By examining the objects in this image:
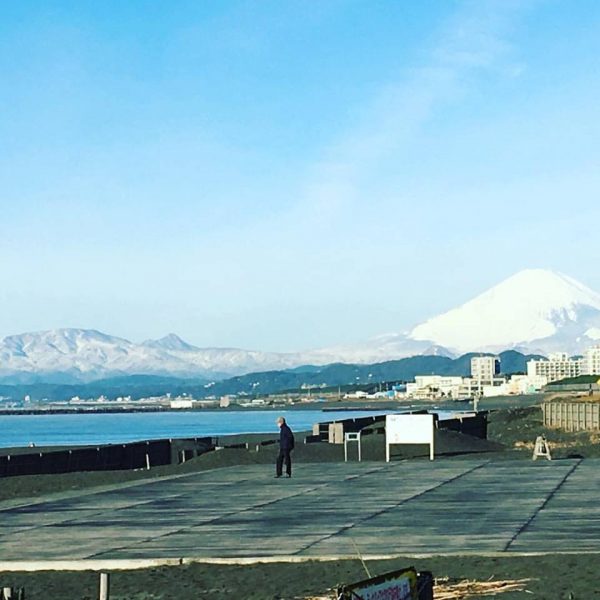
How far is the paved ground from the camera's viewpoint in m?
17.7

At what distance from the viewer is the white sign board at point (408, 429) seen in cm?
3806

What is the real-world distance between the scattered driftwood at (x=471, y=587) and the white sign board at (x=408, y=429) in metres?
23.9

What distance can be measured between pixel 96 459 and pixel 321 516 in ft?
105

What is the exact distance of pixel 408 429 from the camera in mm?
38469

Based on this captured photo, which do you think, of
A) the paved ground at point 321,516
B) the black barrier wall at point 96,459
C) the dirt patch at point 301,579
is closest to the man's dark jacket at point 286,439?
the paved ground at point 321,516

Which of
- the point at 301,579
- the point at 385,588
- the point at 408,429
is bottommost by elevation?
the point at 301,579

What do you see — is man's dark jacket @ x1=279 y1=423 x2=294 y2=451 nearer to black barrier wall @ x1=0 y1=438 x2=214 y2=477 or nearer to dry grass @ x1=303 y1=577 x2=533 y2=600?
black barrier wall @ x1=0 y1=438 x2=214 y2=477

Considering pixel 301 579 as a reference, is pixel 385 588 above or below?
above

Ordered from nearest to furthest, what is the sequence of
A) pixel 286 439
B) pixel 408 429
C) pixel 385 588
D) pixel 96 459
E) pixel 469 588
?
pixel 385 588
pixel 469 588
pixel 286 439
pixel 408 429
pixel 96 459

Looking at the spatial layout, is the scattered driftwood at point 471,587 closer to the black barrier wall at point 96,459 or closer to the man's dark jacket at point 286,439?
the man's dark jacket at point 286,439

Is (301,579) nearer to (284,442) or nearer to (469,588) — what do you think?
(469,588)

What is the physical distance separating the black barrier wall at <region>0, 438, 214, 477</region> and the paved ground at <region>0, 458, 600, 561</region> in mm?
13636

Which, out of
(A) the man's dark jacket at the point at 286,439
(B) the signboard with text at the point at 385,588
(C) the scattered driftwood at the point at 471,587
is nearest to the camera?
(B) the signboard with text at the point at 385,588

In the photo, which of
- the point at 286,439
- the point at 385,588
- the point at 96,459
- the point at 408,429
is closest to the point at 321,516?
the point at 286,439
